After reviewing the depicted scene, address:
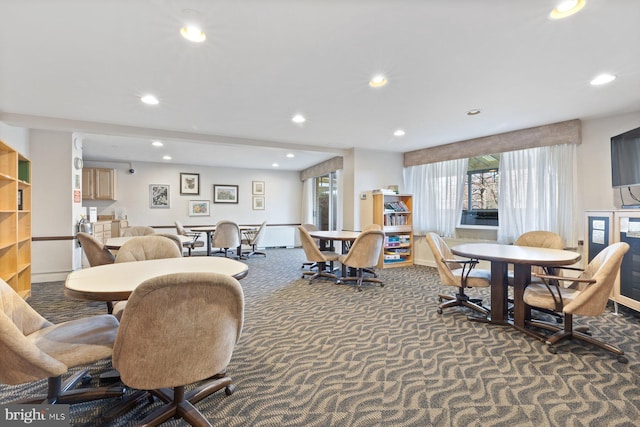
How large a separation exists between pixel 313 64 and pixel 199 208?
6563mm

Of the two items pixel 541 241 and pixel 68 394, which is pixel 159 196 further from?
pixel 541 241

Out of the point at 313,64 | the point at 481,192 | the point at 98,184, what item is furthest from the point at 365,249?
the point at 98,184

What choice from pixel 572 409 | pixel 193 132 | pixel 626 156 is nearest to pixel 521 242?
pixel 626 156

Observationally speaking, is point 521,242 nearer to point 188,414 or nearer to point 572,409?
→ point 572,409

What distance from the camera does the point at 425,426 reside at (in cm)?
153

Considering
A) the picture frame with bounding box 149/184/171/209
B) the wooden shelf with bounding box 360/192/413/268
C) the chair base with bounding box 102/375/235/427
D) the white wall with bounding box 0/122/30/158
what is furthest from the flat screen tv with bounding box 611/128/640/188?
the picture frame with bounding box 149/184/171/209

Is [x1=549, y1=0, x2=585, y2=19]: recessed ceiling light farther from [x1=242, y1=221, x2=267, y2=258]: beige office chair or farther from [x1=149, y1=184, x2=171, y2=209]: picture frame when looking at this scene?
[x1=149, y1=184, x2=171, y2=209]: picture frame

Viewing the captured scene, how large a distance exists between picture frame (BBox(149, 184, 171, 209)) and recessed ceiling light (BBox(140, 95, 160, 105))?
488cm

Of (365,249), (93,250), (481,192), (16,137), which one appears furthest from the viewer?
(481,192)

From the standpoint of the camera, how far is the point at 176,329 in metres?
1.20

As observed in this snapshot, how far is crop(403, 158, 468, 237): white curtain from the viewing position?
5.33m

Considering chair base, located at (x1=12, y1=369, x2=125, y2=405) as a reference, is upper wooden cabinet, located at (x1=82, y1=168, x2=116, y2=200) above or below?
above

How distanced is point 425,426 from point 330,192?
5.98m

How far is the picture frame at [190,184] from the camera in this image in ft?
25.9
